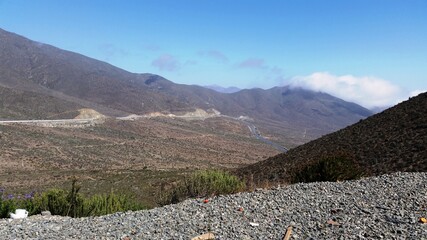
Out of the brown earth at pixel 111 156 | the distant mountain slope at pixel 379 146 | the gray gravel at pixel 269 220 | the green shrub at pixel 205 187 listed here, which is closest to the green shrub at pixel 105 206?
the green shrub at pixel 205 187

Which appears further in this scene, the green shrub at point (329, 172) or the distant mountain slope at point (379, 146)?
the distant mountain slope at point (379, 146)

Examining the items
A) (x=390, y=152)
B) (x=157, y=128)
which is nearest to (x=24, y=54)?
(x=157, y=128)

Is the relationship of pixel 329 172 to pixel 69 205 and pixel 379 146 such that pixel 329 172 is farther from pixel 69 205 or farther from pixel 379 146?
pixel 379 146

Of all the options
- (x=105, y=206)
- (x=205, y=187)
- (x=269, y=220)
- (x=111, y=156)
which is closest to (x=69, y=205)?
(x=105, y=206)

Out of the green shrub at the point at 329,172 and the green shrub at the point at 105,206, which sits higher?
the green shrub at the point at 329,172

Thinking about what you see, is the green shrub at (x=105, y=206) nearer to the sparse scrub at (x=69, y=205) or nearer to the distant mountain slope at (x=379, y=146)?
the sparse scrub at (x=69, y=205)

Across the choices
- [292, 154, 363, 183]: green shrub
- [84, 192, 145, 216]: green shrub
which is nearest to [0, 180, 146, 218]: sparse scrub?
[84, 192, 145, 216]: green shrub

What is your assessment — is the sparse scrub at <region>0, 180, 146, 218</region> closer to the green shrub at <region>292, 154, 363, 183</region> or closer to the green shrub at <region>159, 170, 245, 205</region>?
the green shrub at <region>159, 170, 245, 205</region>
